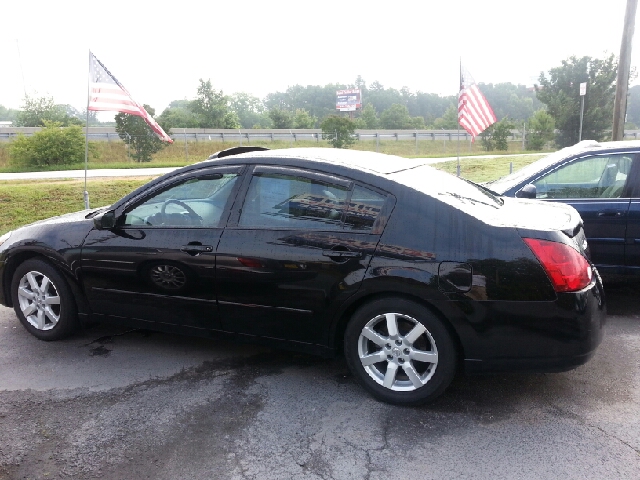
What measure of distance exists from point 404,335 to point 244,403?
3.66ft

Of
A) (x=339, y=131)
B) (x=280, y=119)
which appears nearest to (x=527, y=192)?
(x=339, y=131)

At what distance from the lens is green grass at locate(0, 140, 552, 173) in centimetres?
2505

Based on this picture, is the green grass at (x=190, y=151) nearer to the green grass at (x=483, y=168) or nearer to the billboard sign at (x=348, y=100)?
the green grass at (x=483, y=168)

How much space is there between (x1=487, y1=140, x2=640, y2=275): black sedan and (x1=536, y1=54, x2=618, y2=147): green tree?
30370mm

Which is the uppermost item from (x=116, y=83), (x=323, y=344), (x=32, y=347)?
(x=116, y=83)

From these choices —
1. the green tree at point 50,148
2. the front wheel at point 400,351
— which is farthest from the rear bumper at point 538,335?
the green tree at point 50,148

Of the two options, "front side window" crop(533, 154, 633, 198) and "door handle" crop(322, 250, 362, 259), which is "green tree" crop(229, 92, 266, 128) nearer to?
"front side window" crop(533, 154, 633, 198)

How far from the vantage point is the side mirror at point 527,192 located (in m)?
5.66

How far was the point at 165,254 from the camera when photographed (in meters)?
4.10

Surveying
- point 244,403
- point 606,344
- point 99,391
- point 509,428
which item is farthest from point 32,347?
point 606,344

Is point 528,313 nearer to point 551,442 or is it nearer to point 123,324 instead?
point 551,442

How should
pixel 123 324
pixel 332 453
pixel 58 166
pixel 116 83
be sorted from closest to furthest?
1. pixel 332 453
2. pixel 123 324
3. pixel 116 83
4. pixel 58 166

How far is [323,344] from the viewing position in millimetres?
3785

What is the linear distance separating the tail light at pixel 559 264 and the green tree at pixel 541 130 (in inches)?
1369
